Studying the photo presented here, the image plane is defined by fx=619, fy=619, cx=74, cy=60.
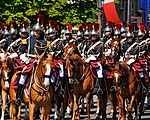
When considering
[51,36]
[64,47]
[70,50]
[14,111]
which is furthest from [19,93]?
[51,36]

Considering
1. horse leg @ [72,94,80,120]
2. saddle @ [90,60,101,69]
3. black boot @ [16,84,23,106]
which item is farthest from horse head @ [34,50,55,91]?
saddle @ [90,60,101,69]

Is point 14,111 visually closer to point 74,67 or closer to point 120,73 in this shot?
point 74,67

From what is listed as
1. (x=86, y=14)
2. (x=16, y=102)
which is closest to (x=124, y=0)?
(x=86, y=14)

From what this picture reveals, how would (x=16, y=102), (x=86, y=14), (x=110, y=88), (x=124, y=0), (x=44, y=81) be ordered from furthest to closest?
(x=124, y=0) < (x=86, y=14) < (x=110, y=88) < (x=16, y=102) < (x=44, y=81)

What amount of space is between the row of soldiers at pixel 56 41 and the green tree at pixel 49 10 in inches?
571

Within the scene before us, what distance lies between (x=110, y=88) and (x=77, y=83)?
1.66 m

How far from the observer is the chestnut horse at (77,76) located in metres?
17.9

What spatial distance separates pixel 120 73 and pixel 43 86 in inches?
130

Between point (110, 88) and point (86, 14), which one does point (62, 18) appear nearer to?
point (86, 14)

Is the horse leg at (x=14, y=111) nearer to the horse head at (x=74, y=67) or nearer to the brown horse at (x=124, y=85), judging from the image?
the horse head at (x=74, y=67)

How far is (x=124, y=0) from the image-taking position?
76.8 metres

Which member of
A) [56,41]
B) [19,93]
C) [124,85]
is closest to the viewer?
[19,93]

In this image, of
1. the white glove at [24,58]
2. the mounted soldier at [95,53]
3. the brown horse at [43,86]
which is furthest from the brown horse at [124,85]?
the brown horse at [43,86]

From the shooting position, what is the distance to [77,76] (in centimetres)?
1841
